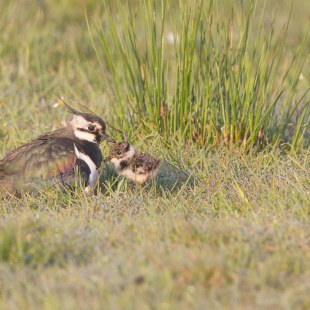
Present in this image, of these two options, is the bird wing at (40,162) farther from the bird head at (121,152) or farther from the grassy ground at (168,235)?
the bird head at (121,152)

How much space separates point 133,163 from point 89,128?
63 cm

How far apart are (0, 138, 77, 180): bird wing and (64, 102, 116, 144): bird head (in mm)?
411

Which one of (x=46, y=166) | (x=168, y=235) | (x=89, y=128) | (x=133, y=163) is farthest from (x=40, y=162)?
(x=168, y=235)

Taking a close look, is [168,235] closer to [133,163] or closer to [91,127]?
[133,163]

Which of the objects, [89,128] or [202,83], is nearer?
[89,128]

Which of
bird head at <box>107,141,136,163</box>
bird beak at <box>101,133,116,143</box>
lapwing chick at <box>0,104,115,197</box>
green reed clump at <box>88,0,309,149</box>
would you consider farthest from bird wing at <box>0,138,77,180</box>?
green reed clump at <box>88,0,309,149</box>

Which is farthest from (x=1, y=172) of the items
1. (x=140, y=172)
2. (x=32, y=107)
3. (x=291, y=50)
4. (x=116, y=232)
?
(x=291, y=50)

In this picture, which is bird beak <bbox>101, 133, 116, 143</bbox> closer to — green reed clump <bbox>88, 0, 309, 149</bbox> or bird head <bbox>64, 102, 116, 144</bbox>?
bird head <bbox>64, 102, 116, 144</bbox>

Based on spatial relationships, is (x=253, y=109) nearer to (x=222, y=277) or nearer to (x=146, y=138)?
(x=146, y=138)

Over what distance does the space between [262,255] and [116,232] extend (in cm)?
100

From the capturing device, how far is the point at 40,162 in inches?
233

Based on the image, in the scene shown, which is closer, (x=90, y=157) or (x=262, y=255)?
(x=262, y=255)

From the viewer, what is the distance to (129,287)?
3863mm

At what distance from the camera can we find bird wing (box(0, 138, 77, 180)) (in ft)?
19.3
